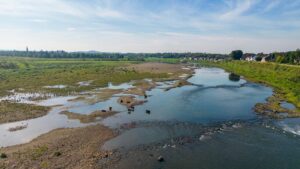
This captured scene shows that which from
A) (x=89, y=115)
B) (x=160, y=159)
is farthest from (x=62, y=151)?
(x=89, y=115)

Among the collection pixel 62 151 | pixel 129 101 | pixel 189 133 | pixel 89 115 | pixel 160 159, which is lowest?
pixel 62 151

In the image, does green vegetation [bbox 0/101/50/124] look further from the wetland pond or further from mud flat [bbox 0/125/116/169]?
mud flat [bbox 0/125/116/169]

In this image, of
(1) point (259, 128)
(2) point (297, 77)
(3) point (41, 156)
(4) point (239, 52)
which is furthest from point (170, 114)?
(4) point (239, 52)


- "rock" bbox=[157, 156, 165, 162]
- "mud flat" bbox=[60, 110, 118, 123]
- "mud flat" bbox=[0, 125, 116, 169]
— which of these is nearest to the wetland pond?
"rock" bbox=[157, 156, 165, 162]

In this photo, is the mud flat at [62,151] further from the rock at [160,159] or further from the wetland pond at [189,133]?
the rock at [160,159]

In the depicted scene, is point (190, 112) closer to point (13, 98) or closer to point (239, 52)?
point (13, 98)

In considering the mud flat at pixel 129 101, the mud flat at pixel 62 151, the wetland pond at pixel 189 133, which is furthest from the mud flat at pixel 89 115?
the mud flat at pixel 129 101

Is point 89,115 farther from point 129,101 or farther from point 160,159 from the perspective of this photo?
point 160,159
